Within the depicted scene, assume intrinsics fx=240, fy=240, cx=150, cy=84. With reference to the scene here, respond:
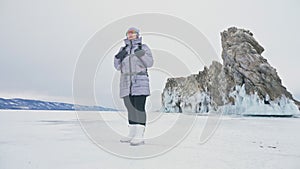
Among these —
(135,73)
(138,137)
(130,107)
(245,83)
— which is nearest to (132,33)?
(135,73)

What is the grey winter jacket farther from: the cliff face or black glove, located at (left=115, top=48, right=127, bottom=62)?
the cliff face

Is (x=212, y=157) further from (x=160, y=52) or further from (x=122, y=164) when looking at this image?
(x=160, y=52)

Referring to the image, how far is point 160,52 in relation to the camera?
24.6 ft

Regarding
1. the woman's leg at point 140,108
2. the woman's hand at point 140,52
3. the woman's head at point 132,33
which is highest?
the woman's head at point 132,33

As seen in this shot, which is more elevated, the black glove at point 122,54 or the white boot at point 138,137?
the black glove at point 122,54

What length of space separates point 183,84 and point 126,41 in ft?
150

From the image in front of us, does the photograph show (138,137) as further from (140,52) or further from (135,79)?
(140,52)

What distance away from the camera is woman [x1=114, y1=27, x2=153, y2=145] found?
14.4 feet

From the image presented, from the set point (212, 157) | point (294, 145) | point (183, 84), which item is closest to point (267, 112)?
point (183, 84)

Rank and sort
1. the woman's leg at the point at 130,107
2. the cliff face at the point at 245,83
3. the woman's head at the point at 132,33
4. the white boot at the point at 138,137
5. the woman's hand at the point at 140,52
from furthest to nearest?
the cliff face at the point at 245,83 → the woman's head at the point at 132,33 → the woman's leg at the point at 130,107 → the woman's hand at the point at 140,52 → the white boot at the point at 138,137

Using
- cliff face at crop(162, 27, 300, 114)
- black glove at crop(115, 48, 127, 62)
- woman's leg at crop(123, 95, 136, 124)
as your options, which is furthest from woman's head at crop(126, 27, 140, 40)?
cliff face at crop(162, 27, 300, 114)

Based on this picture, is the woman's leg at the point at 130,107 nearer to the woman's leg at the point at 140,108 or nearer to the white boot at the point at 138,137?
the woman's leg at the point at 140,108

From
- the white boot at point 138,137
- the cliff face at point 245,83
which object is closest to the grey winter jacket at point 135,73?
the white boot at point 138,137

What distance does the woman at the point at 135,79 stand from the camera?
4.39 meters
